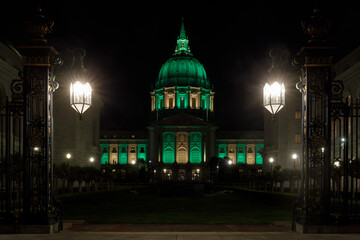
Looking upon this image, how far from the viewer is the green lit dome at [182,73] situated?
15338cm

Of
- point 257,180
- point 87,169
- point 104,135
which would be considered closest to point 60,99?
point 87,169

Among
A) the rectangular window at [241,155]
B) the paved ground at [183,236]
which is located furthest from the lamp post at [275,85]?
the rectangular window at [241,155]

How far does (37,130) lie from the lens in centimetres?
1462

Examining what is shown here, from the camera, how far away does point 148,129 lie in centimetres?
14688

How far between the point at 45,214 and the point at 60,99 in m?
54.2

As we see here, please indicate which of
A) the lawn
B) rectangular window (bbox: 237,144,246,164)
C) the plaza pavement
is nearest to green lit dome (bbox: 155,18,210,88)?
rectangular window (bbox: 237,144,246,164)

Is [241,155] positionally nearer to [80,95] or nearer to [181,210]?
[181,210]

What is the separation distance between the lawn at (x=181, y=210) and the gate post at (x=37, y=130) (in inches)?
220

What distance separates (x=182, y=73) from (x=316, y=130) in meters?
140

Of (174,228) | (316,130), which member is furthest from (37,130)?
(316,130)

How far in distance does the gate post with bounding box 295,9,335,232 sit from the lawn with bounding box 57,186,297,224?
5.45m

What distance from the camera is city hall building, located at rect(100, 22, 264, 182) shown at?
138625mm

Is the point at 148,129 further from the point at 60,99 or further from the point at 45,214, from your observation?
the point at 45,214

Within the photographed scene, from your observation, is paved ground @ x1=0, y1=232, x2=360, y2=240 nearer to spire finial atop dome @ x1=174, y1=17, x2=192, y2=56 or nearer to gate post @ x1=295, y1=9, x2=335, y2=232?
gate post @ x1=295, y1=9, x2=335, y2=232
